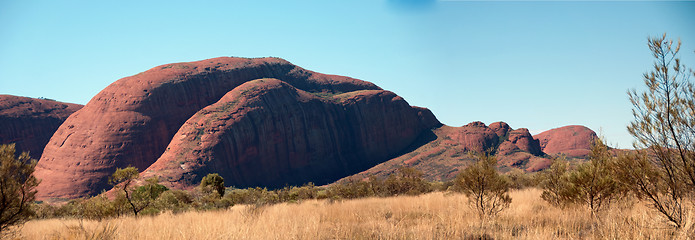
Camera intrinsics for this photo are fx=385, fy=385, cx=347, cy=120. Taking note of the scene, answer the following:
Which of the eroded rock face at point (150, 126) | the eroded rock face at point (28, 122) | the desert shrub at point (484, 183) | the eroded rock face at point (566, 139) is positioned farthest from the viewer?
the eroded rock face at point (566, 139)

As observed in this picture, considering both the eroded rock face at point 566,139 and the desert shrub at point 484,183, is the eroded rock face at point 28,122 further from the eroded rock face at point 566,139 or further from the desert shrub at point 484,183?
the eroded rock face at point 566,139

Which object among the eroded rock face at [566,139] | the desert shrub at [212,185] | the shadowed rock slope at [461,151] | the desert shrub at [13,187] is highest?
the eroded rock face at [566,139]

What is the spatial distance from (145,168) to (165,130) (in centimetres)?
1016

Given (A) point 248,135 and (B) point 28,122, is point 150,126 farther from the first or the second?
(B) point 28,122

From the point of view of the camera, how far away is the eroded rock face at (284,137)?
80812 mm

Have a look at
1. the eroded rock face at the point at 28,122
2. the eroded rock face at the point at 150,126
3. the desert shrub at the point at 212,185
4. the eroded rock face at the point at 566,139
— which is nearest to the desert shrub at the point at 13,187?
the desert shrub at the point at 212,185

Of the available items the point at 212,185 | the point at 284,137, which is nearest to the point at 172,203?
the point at 212,185

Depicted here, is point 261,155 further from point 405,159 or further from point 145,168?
point 405,159

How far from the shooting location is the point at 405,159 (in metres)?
96.8

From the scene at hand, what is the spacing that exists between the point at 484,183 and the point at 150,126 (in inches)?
3527

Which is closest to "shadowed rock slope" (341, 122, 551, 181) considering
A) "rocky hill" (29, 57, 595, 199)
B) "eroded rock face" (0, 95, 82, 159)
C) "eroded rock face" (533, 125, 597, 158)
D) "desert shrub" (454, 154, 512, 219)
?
"rocky hill" (29, 57, 595, 199)

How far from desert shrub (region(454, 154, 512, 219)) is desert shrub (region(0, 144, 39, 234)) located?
11.5m

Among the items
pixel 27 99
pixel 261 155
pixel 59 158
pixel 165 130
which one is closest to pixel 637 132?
pixel 261 155

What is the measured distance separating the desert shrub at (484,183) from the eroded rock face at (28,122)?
106319 millimetres
